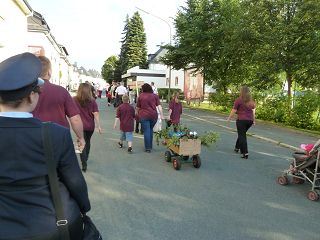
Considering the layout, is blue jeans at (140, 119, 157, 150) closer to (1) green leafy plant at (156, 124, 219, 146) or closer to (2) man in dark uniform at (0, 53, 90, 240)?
(1) green leafy plant at (156, 124, 219, 146)

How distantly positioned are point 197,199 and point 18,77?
488cm

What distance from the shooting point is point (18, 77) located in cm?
210

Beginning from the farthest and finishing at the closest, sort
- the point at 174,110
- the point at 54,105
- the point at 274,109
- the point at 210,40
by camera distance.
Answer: the point at 210,40 → the point at 274,109 → the point at 174,110 → the point at 54,105

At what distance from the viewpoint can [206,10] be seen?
32875mm

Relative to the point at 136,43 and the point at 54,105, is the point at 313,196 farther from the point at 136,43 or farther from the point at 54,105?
the point at 136,43

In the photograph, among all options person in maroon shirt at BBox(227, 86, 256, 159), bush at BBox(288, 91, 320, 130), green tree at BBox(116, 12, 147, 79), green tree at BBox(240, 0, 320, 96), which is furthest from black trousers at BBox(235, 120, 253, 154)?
green tree at BBox(116, 12, 147, 79)

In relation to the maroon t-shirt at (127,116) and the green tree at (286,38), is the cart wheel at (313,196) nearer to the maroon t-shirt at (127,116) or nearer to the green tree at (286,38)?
the maroon t-shirt at (127,116)

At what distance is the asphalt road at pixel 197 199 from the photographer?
520cm

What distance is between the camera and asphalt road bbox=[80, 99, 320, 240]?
5.20 m

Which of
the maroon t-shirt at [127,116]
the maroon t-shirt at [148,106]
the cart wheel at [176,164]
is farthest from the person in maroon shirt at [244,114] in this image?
the maroon t-shirt at [127,116]

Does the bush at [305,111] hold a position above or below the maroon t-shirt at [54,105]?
below

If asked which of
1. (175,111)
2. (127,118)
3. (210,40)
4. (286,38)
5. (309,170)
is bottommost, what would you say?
(309,170)

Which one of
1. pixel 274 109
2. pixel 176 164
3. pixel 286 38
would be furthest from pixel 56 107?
pixel 274 109

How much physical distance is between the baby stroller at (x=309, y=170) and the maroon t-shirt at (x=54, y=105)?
13.3 feet
